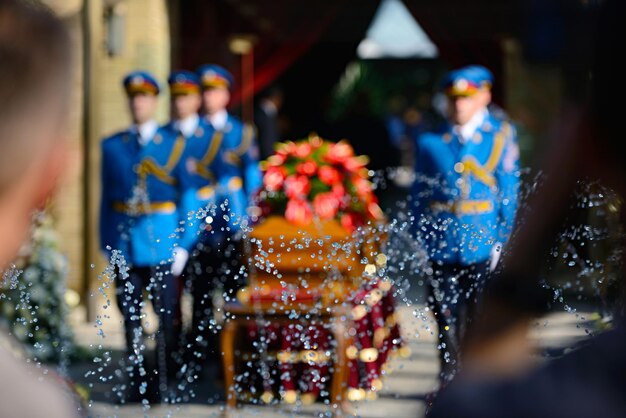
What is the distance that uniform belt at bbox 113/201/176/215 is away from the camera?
623 cm

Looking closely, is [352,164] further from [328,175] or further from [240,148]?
[240,148]

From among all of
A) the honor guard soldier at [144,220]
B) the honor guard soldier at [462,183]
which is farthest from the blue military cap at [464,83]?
the honor guard soldier at [144,220]

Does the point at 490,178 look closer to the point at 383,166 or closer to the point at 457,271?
the point at 457,271

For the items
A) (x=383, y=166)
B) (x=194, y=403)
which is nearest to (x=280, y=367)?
(x=194, y=403)

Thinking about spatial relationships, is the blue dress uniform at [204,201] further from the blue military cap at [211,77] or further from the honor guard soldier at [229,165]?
the blue military cap at [211,77]

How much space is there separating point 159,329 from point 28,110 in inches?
213

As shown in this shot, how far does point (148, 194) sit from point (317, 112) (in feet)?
36.8

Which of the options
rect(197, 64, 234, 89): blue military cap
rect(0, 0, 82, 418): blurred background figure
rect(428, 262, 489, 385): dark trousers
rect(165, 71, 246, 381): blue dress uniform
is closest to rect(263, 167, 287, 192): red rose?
rect(165, 71, 246, 381): blue dress uniform

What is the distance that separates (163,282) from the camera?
616cm

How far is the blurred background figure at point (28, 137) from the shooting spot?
1.00 metres

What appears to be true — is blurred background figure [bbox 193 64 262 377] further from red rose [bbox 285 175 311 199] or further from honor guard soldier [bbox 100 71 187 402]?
red rose [bbox 285 175 311 199]

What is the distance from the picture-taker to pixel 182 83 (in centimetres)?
652

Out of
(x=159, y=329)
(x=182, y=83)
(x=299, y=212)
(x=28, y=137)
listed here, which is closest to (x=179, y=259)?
(x=159, y=329)

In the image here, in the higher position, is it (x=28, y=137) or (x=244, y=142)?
(x=244, y=142)
